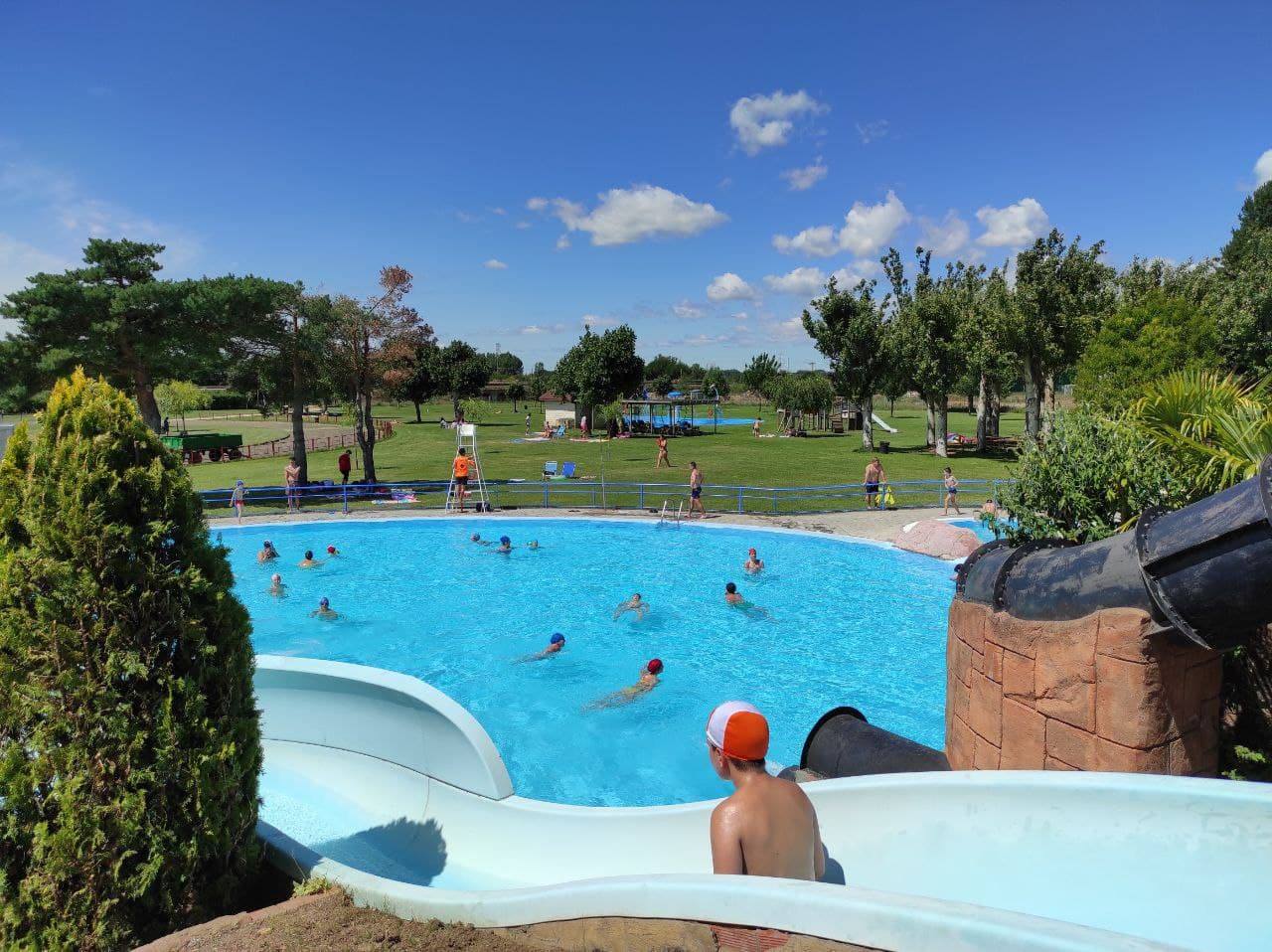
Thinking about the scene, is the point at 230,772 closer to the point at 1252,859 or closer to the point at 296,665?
the point at 296,665

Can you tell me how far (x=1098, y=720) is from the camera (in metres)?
4.08

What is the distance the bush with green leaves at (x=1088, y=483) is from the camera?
4.85m

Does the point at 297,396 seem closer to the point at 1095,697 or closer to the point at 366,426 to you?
the point at 366,426

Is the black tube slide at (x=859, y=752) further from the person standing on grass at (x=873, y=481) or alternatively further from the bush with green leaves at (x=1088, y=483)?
the person standing on grass at (x=873, y=481)

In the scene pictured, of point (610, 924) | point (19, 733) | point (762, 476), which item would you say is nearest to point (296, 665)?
point (19, 733)

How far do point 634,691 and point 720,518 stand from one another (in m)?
10.0

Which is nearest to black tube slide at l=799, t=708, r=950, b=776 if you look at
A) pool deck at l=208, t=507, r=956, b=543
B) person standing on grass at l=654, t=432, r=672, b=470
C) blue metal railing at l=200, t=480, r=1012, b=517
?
pool deck at l=208, t=507, r=956, b=543

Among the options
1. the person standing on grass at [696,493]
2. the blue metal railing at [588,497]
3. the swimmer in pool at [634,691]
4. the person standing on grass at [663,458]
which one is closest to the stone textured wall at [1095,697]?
the swimmer in pool at [634,691]

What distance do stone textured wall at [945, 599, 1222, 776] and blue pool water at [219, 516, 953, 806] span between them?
179 inches

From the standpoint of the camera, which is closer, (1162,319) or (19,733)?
(19,733)

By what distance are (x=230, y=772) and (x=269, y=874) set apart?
986 millimetres

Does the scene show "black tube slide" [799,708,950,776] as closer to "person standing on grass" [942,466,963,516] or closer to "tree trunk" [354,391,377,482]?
"person standing on grass" [942,466,963,516]

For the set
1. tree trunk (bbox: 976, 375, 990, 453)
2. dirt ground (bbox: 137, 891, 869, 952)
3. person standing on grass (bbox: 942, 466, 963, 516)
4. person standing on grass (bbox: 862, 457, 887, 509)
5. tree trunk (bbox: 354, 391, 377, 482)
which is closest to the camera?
dirt ground (bbox: 137, 891, 869, 952)

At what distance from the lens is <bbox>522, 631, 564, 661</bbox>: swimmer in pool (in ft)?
39.9
